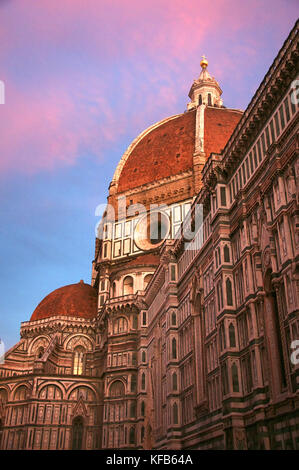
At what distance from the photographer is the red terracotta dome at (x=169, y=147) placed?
63.2 metres

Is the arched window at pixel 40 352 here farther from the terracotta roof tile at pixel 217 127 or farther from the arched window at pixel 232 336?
the arched window at pixel 232 336

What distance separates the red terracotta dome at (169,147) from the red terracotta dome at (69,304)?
14.2 m

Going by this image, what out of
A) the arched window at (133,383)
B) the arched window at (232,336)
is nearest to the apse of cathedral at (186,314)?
the arched window at (232,336)

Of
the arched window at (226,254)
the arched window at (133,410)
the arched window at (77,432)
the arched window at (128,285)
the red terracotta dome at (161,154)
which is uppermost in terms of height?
the red terracotta dome at (161,154)

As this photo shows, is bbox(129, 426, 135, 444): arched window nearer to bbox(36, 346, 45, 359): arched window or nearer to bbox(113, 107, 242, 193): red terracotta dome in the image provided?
bbox(36, 346, 45, 359): arched window

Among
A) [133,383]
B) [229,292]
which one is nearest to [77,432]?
[133,383]

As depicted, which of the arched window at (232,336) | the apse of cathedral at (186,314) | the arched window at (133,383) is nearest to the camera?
the apse of cathedral at (186,314)

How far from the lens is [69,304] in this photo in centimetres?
5572

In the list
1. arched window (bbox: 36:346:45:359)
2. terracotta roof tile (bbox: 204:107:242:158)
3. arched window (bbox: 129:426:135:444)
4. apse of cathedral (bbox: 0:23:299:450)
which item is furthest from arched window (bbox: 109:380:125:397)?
terracotta roof tile (bbox: 204:107:242:158)

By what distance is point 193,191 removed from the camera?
187ft

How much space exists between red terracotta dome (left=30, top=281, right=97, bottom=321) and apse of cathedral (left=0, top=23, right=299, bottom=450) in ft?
0.67

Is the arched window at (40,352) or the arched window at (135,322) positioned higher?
the arched window at (135,322)
